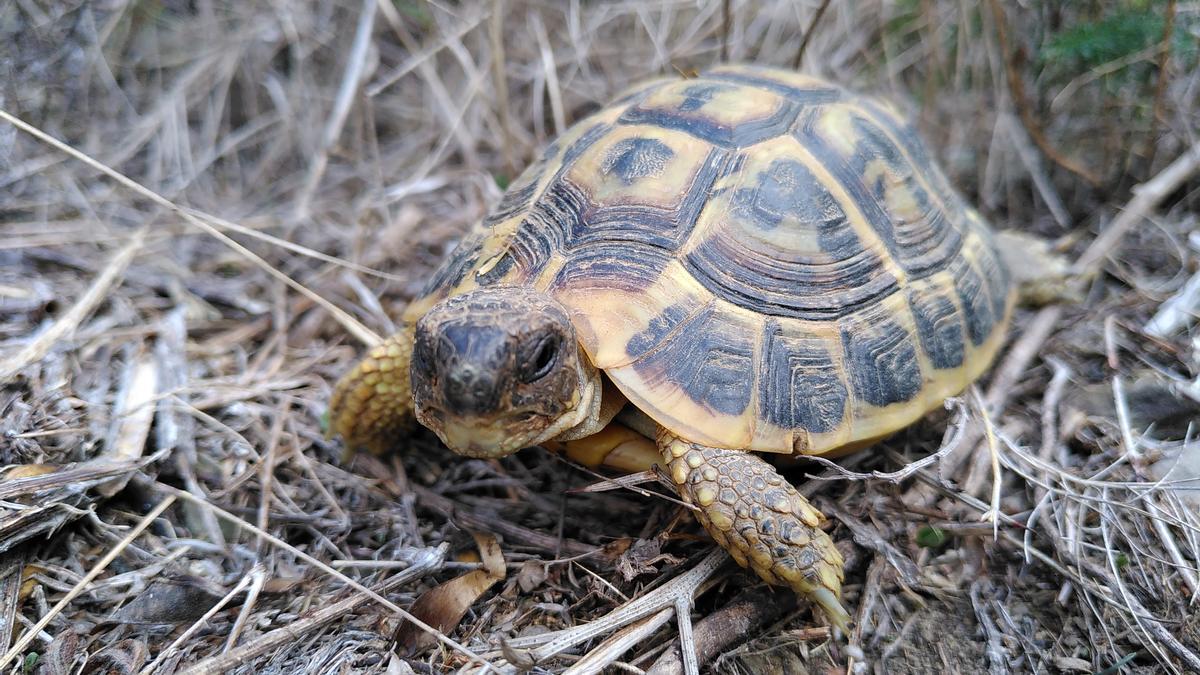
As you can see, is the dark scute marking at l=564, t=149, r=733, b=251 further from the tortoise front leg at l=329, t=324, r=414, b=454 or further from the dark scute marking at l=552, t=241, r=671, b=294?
the tortoise front leg at l=329, t=324, r=414, b=454

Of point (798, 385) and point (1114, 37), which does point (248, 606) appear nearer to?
point (798, 385)

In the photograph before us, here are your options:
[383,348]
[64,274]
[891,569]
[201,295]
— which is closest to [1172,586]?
[891,569]

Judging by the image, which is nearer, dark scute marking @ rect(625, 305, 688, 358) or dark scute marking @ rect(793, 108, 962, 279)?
dark scute marking @ rect(625, 305, 688, 358)

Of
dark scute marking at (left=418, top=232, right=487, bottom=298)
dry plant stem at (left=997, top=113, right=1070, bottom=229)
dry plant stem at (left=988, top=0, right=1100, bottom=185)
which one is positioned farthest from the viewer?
dry plant stem at (left=997, top=113, right=1070, bottom=229)

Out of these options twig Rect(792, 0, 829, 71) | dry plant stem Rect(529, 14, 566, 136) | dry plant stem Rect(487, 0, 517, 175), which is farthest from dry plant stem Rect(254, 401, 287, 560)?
twig Rect(792, 0, 829, 71)

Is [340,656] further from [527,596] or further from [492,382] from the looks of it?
[492,382]

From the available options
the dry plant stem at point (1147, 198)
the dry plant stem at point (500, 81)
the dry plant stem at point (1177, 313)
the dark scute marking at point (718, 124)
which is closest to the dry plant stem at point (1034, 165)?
the dry plant stem at point (1147, 198)
